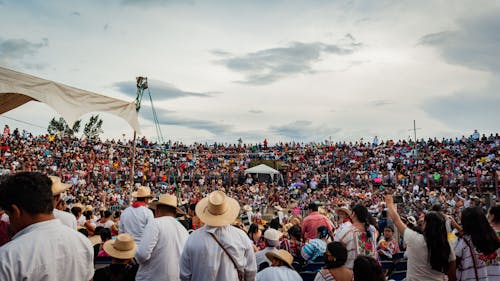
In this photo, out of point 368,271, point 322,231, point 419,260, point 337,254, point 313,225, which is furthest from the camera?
point 313,225

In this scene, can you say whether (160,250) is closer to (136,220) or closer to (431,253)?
(136,220)

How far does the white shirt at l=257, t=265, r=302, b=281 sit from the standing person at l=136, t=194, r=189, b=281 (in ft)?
2.80

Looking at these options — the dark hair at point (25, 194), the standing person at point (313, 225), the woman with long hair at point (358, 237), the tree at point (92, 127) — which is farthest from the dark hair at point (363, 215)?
the tree at point (92, 127)

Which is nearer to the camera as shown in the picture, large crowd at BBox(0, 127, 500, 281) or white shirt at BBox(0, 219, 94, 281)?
white shirt at BBox(0, 219, 94, 281)

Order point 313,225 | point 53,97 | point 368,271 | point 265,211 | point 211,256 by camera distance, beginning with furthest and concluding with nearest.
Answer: point 265,211
point 313,225
point 53,97
point 211,256
point 368,271

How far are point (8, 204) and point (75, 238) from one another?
39 cm

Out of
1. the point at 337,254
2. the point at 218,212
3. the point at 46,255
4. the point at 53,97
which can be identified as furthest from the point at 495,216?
the point at 53,97

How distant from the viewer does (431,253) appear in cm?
354

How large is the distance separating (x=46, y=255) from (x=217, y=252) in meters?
1.55

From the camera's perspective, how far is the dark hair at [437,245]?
138 inches

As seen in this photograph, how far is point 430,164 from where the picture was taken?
2562cm

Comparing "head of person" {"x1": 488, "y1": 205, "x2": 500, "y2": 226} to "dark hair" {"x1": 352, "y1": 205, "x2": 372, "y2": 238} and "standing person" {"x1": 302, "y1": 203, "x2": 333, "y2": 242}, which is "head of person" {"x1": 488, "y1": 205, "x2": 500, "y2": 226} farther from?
"standing person" {"x1": 302, "y1": 203, "x2": 333, "y2": 242}

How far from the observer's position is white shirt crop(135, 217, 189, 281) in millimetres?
3729

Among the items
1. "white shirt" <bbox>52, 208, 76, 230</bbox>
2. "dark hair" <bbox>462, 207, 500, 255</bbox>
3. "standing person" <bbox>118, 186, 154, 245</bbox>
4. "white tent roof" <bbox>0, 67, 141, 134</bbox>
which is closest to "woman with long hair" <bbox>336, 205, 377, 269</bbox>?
"dark hair" <bbox>462, 207, 500, 255</bbox>
